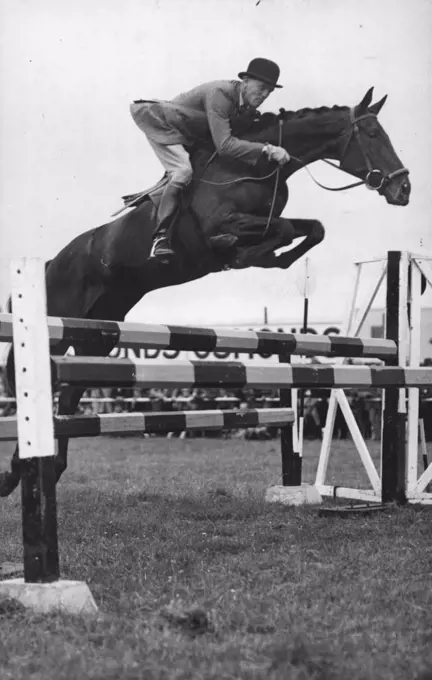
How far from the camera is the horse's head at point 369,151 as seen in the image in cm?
427

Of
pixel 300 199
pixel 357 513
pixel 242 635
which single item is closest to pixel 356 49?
pixel 300 199

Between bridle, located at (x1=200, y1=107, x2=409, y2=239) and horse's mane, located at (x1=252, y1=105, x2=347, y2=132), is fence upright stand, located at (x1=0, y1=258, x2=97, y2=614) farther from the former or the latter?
horse's mane, located at (x1=252, y1=105, x2=347, y2=132)

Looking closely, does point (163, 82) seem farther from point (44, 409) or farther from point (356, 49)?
point (44, 409)

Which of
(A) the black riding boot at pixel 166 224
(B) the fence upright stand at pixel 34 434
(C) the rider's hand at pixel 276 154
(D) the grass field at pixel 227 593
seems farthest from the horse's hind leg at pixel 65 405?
(B) the fence upright stand at pixel 34 434

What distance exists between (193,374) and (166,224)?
1.83m

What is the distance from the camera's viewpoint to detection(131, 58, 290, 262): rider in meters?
4.19

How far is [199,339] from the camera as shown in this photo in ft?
10.9

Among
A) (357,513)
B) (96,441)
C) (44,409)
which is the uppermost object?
(44,409)

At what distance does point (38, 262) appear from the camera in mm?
2242

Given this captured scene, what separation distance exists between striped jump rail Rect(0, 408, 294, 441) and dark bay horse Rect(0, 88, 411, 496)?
2.48 feet

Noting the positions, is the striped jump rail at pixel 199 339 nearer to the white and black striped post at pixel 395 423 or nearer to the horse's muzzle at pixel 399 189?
the white and black striped post at pixel 395 423

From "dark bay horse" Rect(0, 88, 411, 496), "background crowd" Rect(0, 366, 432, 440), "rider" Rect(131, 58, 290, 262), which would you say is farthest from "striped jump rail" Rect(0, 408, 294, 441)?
"background crowd" Rect(0, 366, 432, 440)

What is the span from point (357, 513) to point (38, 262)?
7.49ft

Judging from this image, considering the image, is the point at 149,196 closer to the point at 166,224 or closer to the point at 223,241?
the point at 166,224
